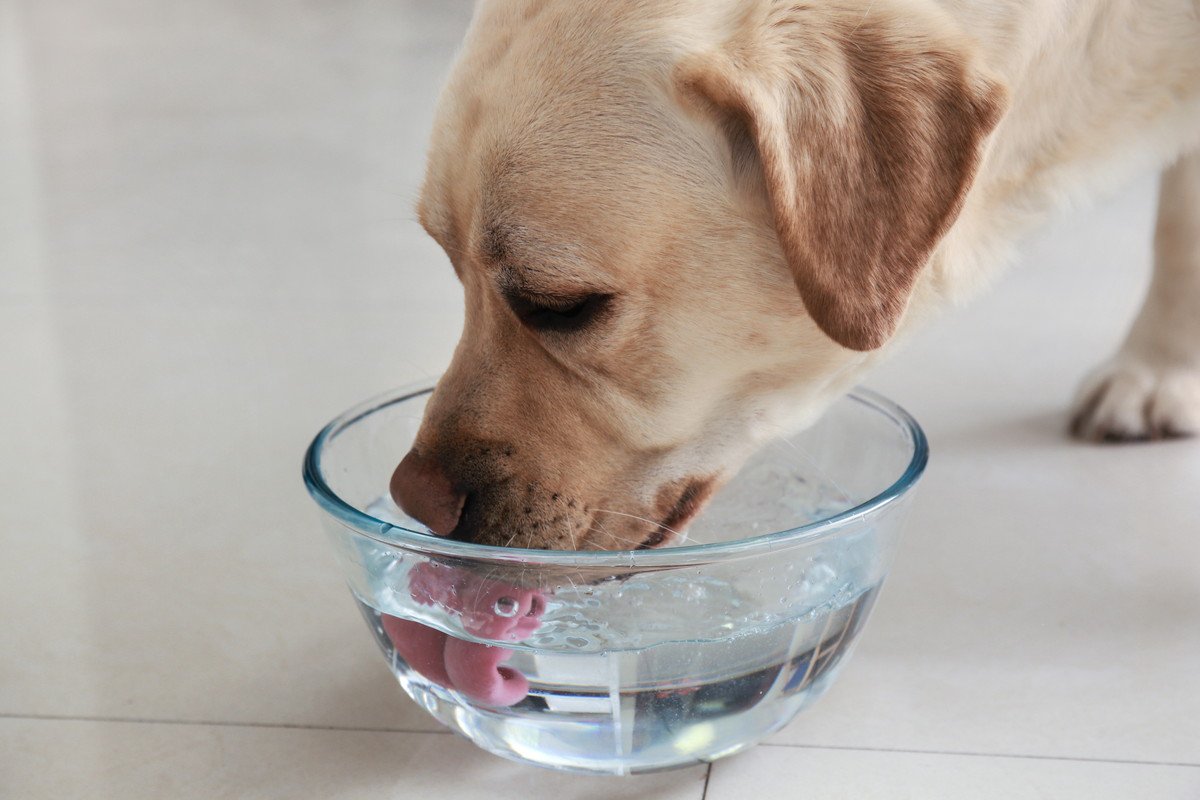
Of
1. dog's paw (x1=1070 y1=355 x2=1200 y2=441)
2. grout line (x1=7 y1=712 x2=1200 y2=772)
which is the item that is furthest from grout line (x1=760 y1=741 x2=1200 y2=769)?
dog's paw (x1=1070 y1=355 x2=1200 y2=441)

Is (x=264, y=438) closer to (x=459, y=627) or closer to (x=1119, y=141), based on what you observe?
(x=459, y=627)

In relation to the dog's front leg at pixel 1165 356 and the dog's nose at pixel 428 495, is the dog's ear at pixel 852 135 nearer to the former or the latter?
the dog's nose at pixel 428 495

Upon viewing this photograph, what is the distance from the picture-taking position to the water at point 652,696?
106 centimetres

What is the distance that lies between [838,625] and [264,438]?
3.96ft

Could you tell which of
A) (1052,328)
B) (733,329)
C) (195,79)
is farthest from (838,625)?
(195,79)

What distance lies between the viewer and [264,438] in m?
2.06

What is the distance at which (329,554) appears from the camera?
1.67m

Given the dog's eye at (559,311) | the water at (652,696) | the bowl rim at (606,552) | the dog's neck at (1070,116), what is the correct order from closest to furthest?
the bowl rim at (606,552)
the water at (652,696)
the dog's eye at (559,311)
the dog's neck at (1070,116)

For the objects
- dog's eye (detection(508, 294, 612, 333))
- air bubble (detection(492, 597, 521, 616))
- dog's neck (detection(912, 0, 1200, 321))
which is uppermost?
dog's neck (detection(912, 0, 1200, 321))

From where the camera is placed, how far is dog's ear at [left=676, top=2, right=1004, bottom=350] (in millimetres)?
1100

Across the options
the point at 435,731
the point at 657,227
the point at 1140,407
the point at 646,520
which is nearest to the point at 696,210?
the point at 657,227

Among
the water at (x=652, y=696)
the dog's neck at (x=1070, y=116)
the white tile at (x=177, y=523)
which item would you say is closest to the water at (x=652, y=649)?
the water at (x=652, y=696)

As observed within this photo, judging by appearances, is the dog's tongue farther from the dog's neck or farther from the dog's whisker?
the dog's neck

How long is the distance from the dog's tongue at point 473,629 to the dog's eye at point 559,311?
28 cm
